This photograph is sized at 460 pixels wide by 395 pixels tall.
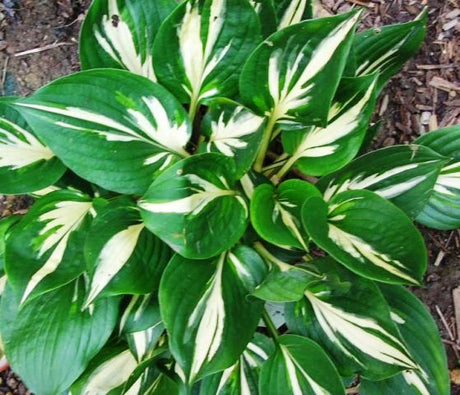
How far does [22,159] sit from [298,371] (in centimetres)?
81

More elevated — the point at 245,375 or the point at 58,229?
the point at 58,229

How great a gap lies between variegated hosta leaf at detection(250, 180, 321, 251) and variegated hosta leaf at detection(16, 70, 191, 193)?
0.74 feet

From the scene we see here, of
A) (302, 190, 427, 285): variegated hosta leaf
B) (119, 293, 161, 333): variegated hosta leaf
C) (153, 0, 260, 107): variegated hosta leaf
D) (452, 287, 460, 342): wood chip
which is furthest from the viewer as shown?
(452, 287, 460, 342): wood chip

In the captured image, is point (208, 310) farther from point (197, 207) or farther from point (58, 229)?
point (58, 229)

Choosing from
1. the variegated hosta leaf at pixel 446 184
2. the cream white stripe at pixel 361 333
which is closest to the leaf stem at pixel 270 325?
the cream white stripe at pixel 361 333

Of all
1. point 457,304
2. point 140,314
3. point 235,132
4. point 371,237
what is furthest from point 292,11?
point 457,304

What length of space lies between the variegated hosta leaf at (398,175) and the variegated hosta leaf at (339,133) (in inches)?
2.6

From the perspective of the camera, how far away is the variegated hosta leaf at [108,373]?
1.36 metres

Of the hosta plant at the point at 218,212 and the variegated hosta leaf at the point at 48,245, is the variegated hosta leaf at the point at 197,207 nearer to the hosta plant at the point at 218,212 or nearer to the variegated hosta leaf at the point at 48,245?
the hosta plant at the point at 218,212

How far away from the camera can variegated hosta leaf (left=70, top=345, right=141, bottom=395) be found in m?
1.36

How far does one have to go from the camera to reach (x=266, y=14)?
4.31ft

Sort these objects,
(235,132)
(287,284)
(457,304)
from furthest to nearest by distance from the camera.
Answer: (457,304), (235,132), (287,284)

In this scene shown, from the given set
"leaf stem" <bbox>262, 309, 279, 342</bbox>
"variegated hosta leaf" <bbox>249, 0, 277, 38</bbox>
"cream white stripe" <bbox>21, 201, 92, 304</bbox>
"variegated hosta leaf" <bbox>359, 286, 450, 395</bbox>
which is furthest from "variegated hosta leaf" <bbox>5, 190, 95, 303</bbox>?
"variegated hosta leaf" <bbox>359, 286, 450, 395</bbox>

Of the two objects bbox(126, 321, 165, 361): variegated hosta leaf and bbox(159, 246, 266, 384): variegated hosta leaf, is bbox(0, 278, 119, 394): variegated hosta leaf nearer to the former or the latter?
bbox(126, 321, 165, 361): variegated hosta leaf
